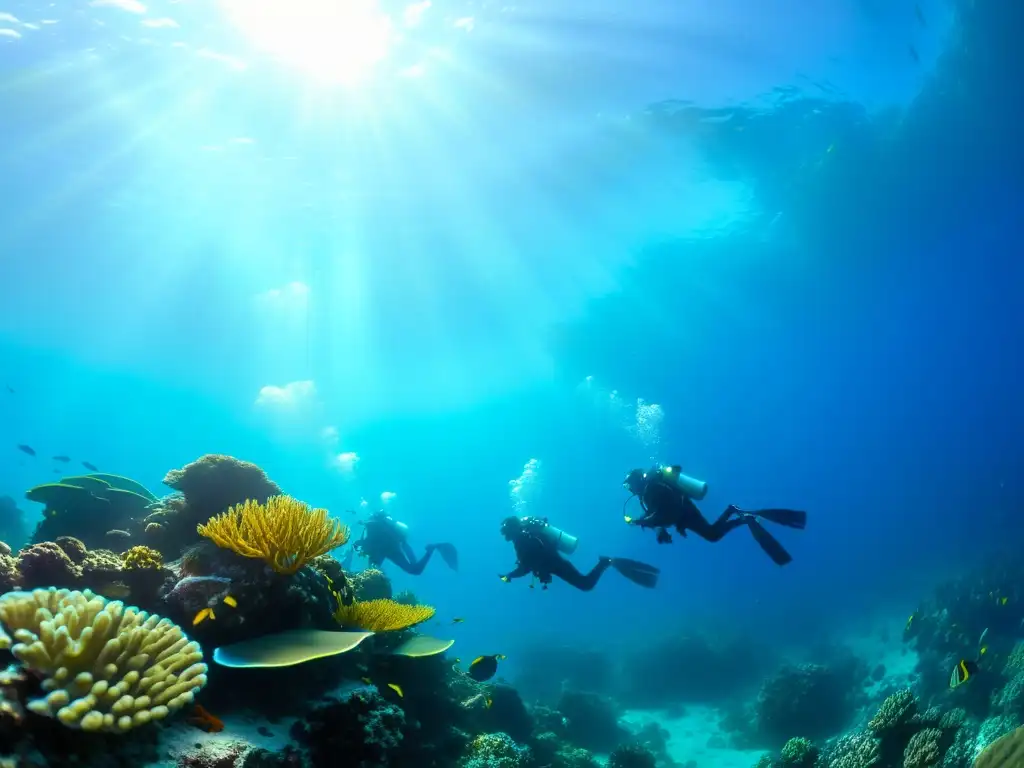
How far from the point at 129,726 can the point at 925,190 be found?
163 feet

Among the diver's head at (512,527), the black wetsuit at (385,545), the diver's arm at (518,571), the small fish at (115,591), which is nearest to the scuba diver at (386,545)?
the black wetsuit at (385,545)

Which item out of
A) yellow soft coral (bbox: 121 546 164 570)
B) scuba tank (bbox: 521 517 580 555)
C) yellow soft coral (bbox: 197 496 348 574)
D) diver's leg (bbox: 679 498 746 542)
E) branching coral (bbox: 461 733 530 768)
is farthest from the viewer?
scuba tank (bbox: 521 517 580 555)

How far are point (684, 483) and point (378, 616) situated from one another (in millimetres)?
6197

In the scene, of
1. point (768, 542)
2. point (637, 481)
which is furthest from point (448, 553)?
point (768, 542)

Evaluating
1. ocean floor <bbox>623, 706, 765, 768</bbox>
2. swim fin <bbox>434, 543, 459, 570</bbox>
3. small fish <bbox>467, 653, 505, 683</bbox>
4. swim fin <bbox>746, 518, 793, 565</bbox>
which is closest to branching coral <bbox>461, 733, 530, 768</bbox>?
small fish <bbox>467, 653, 505, 683</bbox>

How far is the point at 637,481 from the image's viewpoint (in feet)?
35.2

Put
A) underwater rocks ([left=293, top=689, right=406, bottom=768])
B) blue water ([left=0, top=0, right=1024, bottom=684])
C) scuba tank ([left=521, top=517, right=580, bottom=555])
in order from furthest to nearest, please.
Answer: blue water ([left=0, top=0, right=1024, bottom=684])
scuba tank ([left=521, top=517, right=580, bottom=555])
underwater rocks ([left=293, top=689, right=406, bottom=768])

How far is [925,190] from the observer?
124 feet

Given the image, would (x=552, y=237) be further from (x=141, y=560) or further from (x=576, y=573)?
(x=141, y=560)

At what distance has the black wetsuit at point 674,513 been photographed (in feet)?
32.1

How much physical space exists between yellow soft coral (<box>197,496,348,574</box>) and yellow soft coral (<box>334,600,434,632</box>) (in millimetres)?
1118

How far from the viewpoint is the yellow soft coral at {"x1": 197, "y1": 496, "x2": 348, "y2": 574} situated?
526cm

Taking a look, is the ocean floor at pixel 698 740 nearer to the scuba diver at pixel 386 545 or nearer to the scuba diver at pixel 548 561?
the scuba diver at pixel 548 561

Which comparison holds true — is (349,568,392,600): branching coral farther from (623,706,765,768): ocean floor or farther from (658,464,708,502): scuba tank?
(623,706,765,768): ocean floor
